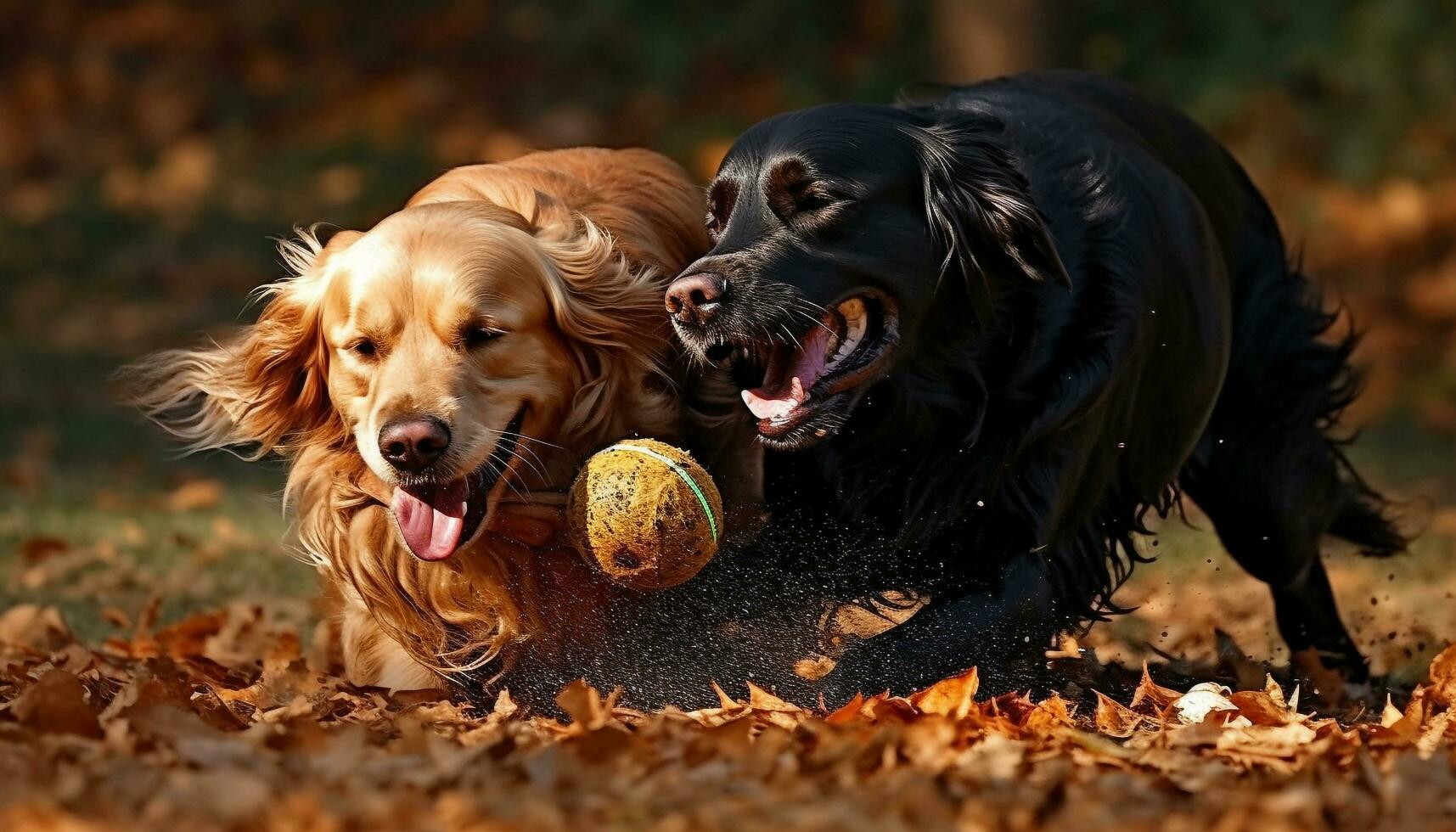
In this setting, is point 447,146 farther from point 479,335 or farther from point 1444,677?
point 1444,677

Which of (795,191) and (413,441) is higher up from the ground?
(795,191)

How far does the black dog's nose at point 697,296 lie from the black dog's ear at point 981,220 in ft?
1.76

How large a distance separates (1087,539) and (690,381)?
0.98 meters

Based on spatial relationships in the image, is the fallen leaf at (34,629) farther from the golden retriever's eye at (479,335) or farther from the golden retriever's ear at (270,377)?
the golden retriever's eye at (479,335)

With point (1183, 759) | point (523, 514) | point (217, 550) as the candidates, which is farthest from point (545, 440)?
point (217, 550)

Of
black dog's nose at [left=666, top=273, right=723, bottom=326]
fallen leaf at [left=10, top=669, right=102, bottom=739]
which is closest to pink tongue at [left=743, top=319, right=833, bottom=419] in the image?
black dog's nose at [left=666, top=273, right=723, bottom=326]

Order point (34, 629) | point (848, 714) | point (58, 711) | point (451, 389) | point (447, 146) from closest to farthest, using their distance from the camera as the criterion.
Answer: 1. point (58, 711)
2. point (848, 714)
3. point (451, 389)
4. point (34, 629)
5. point (447, 146)

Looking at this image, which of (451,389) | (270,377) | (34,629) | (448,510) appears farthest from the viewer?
(34,629)

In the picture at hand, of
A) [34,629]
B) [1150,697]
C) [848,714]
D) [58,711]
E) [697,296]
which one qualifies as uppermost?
[697,296]

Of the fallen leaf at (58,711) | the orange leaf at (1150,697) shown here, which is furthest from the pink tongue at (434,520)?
the orange leaf at (1150,697)

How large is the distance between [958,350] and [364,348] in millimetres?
1296

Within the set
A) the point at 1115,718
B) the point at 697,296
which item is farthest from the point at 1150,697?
the point at 697,296

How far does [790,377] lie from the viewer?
12.8ft

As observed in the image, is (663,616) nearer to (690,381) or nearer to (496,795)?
(690,381)
